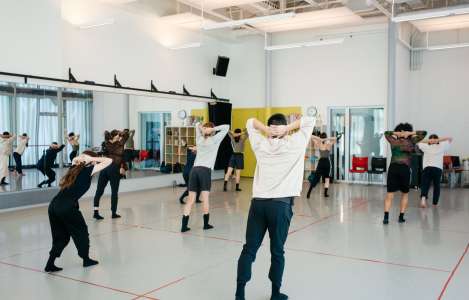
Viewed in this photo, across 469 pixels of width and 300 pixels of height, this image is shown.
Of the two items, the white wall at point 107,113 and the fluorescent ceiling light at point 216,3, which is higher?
the fluorescent ceiling light at point 216,3

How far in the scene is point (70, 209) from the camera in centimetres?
423

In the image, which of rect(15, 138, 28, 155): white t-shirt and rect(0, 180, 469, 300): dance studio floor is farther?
rect(15, 138, 28, 155): white t-shirt

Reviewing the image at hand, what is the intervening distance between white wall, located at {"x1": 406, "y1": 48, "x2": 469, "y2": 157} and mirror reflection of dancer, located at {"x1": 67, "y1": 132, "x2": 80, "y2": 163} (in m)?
8.40

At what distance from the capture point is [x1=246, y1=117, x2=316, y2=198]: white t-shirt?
3242mm

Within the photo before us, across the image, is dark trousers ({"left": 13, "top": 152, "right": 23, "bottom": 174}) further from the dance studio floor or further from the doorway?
the doorway

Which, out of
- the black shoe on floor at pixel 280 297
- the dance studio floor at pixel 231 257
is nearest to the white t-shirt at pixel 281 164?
the black shoe on floor at pixel 280 297

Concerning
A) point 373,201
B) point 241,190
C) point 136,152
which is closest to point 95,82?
point 136,152

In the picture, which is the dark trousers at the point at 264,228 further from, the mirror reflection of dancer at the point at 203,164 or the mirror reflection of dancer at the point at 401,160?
the mirror reflection of dancer at the point at 401,160

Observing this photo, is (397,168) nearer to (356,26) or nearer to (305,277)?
(305,277)

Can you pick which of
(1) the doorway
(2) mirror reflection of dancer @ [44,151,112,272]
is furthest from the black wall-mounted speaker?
(2) mirror reflection of dancer @ [44,151,112,272]

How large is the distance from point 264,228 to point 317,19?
26.4 ft

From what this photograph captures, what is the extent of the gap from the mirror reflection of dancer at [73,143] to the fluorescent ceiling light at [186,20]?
3845 millimetres

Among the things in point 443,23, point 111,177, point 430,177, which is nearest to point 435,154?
point 430,177

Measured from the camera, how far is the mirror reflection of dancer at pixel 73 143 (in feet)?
29.1
